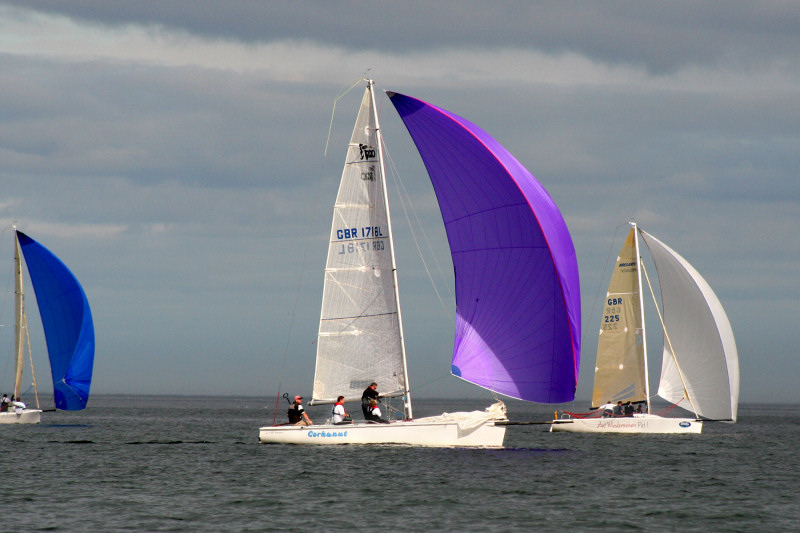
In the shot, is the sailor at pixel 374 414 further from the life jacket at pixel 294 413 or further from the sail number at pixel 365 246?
the sail number at pixel 365 246

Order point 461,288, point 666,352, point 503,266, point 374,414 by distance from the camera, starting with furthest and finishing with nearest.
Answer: point 666,352, point 461,288, point 374,414, point 503,266

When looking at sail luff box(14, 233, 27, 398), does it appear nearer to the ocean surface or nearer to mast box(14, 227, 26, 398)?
mast box(14, 227, 26, 398)

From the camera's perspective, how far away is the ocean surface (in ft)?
61.5

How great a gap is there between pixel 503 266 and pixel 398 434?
509cm

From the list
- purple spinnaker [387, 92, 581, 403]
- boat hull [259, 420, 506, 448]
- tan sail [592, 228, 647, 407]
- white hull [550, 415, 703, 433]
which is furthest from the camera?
tan sail [592, 228, 647, 407]

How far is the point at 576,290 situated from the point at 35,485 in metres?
13.8

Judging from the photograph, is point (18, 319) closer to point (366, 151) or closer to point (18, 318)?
point (18, 318)

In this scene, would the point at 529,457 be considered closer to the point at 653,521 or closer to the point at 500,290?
the point at 500,290

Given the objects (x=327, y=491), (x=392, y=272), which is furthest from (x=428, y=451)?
(x=327, y=491)

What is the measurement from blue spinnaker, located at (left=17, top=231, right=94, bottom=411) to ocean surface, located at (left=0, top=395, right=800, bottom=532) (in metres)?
14.2

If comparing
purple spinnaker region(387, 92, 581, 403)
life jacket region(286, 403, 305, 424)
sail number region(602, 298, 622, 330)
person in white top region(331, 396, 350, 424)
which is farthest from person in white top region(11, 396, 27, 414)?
purple spinnaker region(387, 92, 581, 403)

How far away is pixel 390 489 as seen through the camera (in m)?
22.3

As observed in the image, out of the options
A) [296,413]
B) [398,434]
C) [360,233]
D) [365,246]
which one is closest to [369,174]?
[360,233]

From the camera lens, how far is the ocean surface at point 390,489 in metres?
18.8
